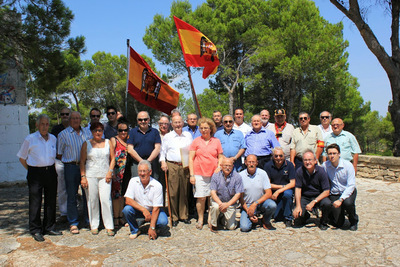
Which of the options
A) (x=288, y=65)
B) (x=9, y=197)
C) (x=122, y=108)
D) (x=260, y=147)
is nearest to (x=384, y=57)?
(x=260, y=147)

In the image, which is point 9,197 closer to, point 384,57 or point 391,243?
point 391,243

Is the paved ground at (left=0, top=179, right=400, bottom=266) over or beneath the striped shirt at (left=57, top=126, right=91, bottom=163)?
beneath

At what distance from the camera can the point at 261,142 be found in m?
5.27

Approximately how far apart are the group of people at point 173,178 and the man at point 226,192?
0.05ft

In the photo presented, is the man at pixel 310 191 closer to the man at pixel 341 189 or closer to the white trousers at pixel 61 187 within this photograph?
the man at pixel 341 189

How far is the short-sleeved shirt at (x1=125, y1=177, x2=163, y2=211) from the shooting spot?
4316 mm

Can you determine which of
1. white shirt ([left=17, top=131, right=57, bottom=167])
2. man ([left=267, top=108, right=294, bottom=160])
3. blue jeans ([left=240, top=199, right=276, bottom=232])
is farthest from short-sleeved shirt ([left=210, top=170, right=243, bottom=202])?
white shirt ([left=17, top=131, right=57, bottom=167])

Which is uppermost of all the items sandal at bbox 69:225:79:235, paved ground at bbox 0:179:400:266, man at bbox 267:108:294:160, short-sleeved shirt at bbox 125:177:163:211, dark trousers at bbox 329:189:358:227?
man at bbox 267:108:294:160

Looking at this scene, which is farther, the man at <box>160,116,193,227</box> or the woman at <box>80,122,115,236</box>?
the man at <box>160,116,193,227</box>

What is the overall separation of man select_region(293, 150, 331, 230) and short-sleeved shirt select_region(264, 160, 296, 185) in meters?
0.17

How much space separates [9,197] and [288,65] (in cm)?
1809

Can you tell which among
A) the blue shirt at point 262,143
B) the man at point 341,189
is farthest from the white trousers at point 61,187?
the man at point 341,189

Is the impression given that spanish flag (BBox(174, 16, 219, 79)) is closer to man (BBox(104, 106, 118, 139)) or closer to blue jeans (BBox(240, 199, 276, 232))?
man (BBox(104, 106, 118, 139))

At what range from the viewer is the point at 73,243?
404 cm
